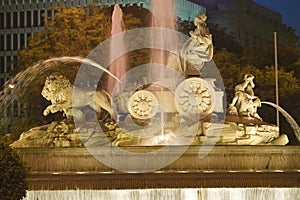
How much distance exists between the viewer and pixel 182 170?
25234 mm

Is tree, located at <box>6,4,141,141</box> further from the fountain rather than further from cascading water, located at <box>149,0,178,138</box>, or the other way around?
the fountain

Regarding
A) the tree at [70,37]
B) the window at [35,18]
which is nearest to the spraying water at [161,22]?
the tree at [70,37]

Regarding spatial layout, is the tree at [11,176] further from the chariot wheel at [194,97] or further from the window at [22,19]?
the window at [22,19]

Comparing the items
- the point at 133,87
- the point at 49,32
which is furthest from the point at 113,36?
the point at 133,87

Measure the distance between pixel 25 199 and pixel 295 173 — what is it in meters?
6.28

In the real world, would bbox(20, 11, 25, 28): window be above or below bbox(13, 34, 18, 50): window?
above

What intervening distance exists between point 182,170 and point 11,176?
4804 millimetres

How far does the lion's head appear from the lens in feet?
91.8

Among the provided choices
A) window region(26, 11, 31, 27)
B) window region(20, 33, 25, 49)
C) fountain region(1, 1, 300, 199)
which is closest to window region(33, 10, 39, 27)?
window region(26, 11, 31, 27)

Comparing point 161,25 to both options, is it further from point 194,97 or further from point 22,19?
point 22,19

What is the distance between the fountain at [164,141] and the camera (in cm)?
2456

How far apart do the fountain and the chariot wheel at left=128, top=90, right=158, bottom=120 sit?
26 mm

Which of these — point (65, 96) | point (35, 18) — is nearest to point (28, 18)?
point (35, 18)

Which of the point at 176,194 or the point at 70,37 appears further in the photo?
the point at 70,37
